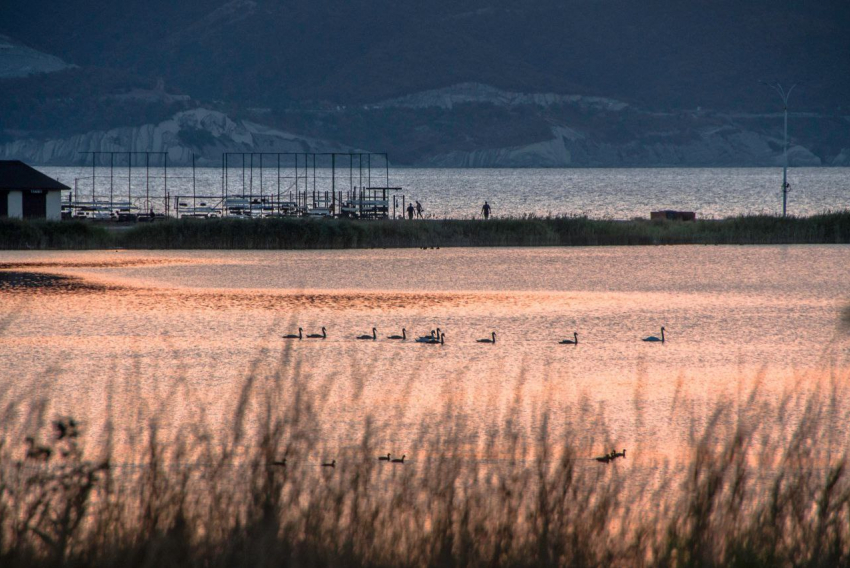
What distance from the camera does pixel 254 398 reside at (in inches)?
564

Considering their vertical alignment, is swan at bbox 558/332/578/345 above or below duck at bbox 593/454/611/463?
above

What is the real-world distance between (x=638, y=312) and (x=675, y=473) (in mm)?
15035

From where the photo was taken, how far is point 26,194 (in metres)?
54.0

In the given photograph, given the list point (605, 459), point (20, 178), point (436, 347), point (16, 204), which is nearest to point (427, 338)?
point (436, 347)

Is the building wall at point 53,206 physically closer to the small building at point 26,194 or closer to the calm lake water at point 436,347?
the small building at point 26,194

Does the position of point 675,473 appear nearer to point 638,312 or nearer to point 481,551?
point 481,551

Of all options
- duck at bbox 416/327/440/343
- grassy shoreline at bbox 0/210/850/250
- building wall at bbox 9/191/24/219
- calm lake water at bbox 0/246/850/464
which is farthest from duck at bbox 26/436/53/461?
building wall at bbox 9/191/24/219

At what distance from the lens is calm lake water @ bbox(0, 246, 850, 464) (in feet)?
44.6

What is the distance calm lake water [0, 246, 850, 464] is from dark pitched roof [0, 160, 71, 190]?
13105mm

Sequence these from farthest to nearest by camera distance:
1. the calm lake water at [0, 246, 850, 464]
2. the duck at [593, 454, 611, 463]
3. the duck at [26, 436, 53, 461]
Answer: 1. the calm lake water at [0, 246, 850, 464]
2. the duck at [593, 454, 611, 463]
3. the duck at [26, 436, 53, 461]

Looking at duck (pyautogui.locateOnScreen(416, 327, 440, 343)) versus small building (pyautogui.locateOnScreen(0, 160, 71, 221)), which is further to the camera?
small building (pyautogui.locateOnScreen(0, 160, 71, 221))

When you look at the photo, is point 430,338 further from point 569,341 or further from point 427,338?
point 569,341

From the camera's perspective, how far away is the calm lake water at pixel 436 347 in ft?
44.6

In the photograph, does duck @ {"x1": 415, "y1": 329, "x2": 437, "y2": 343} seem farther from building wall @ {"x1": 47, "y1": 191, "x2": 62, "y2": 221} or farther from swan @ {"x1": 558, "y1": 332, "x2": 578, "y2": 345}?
building wall @ {"x1": 47, "y1": 191, "x2": 62, "y2": 221}
